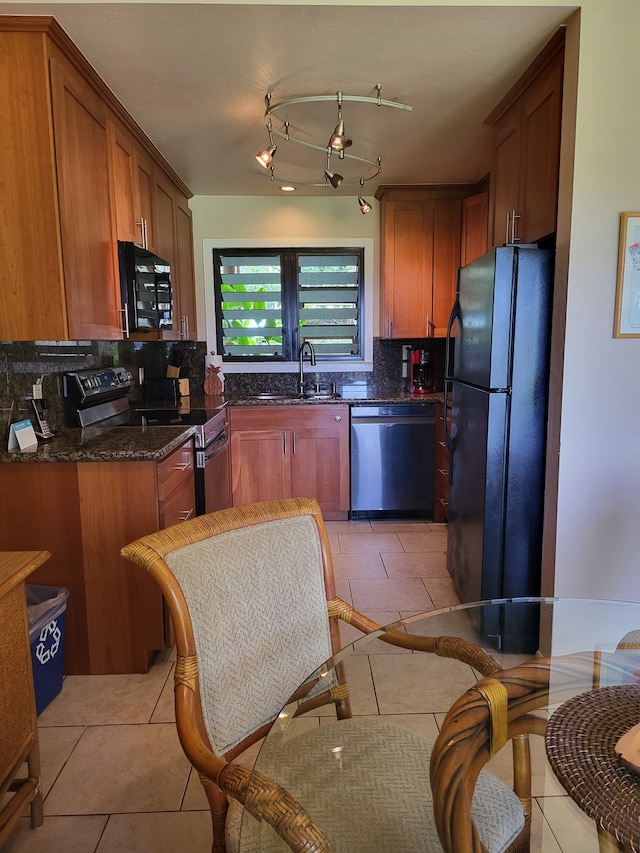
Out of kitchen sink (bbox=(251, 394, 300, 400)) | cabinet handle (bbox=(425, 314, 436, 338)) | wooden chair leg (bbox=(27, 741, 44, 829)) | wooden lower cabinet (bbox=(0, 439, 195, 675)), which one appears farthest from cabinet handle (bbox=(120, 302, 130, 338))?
cabinet handle (bbox=(425, 314, 436, 338))

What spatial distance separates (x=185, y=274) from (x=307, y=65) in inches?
81.5

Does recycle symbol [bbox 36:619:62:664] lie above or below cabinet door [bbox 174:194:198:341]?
below

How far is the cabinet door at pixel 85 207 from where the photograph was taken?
2.00 m

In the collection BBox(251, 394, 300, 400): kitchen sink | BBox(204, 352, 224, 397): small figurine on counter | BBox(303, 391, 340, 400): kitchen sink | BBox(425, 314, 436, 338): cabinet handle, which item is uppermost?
BBox(425, 314, 436, 338): cabinet handle

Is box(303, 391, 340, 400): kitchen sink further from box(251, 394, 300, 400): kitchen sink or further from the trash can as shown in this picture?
the trash can

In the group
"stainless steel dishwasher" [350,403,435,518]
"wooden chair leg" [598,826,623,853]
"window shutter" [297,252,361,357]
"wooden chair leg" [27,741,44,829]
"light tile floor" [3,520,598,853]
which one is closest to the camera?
"wooden chair leg" [598,826,623,853]

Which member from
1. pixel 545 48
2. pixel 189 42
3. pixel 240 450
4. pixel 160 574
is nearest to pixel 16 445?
pixel 160 574

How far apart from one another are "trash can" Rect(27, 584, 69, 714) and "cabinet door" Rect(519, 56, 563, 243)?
7.77 ft

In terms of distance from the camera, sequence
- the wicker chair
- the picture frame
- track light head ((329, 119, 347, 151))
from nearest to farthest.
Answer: the wicker chair, the picture frame, track light head ((329, 119, 347, 151))

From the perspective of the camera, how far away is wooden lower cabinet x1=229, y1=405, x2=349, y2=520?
13.0ft

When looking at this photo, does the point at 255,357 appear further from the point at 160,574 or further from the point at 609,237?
the point at 160,574

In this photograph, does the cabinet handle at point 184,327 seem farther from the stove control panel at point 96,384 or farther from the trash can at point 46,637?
the trash can at point 46,637

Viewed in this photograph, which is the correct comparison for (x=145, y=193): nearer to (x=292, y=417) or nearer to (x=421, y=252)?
(x=292, y=417)

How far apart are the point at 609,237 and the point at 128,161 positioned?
2.24 metres
